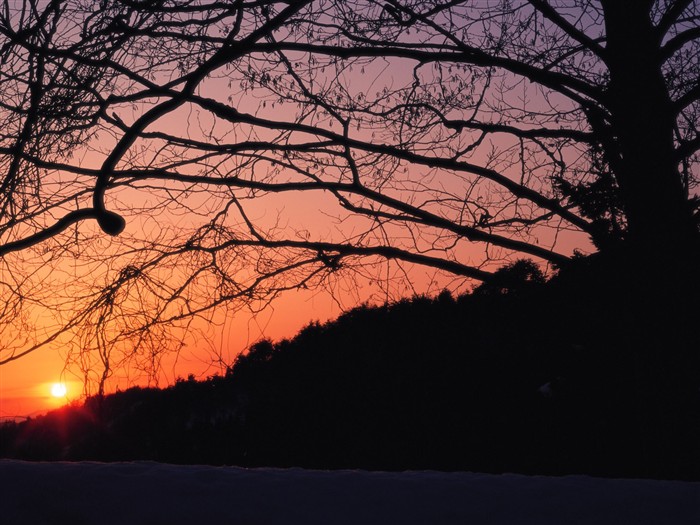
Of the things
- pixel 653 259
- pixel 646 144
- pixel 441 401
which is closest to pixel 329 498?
pixel 653 259

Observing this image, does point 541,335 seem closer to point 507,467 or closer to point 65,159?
point 507,467

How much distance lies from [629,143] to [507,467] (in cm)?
360

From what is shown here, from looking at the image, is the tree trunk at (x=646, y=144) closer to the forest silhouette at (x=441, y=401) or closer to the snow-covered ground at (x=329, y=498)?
the forest silhouette at (x=441, y=401)


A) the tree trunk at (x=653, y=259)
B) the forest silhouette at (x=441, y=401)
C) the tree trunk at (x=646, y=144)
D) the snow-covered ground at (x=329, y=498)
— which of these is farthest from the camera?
the forest silhouette at (x=441, y=401)

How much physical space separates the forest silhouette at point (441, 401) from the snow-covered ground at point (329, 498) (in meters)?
4.54

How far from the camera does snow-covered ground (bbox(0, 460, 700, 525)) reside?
4.51 ft

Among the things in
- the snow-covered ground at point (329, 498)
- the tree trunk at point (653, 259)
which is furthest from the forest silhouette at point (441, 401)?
the snow-covered ground at point (329, 498)

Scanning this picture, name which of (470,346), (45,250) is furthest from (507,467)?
(45,250)

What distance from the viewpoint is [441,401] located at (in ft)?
31.2

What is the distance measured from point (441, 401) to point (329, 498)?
824 centimetres

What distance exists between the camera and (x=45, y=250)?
23.3 feet

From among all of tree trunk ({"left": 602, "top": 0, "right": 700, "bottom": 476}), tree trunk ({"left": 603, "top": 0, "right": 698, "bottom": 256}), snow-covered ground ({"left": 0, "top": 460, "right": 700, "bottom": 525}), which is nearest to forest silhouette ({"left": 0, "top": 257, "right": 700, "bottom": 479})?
tree trunk ({"left": 602, "top": 0, "right": 700, "bottom": 476})

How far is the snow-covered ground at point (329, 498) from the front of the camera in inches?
54.1

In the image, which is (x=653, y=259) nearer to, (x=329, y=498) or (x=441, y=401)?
(x=441, y=401)
